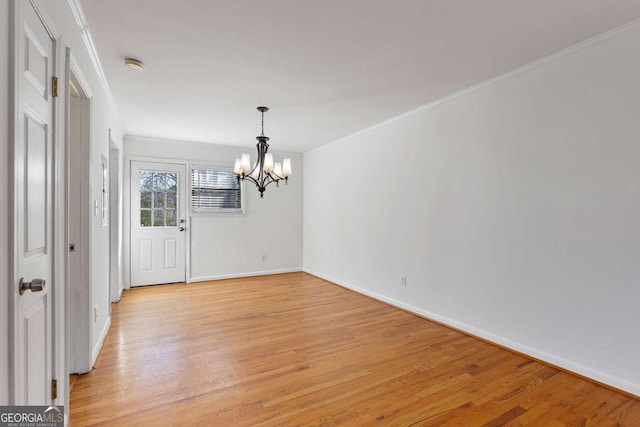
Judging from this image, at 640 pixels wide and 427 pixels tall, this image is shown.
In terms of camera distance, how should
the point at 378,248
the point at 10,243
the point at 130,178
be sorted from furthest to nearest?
the point at 130,178 → the point at 378,248 → the point at 10,243

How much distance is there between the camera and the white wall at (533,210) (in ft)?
7.34

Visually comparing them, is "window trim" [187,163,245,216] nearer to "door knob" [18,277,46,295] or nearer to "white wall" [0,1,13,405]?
"door knob" [18,277,46,295]

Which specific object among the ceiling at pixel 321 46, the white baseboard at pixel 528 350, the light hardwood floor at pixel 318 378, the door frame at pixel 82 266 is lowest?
the light hardwood floor at pixel 318 378

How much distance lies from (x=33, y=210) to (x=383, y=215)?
3.70 metres

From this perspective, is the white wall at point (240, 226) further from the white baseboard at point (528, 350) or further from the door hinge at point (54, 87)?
the door hinge at point (54, 87)

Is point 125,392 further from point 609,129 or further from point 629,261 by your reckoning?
point 609,129

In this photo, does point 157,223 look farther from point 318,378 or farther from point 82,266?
point 318,378

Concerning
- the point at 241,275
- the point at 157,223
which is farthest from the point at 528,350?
the point at 157,223

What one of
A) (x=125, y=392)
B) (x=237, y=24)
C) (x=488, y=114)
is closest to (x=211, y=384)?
(x=125, y=392)

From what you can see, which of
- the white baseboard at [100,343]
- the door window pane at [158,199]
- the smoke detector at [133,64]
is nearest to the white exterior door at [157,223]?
the door window pane at [158,199]

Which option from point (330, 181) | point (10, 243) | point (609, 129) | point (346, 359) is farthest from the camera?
point (330, 181)

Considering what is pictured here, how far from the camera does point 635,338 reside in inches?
85.0

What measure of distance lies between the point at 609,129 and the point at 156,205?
5.68m

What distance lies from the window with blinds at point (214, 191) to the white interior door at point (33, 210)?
4.06m
